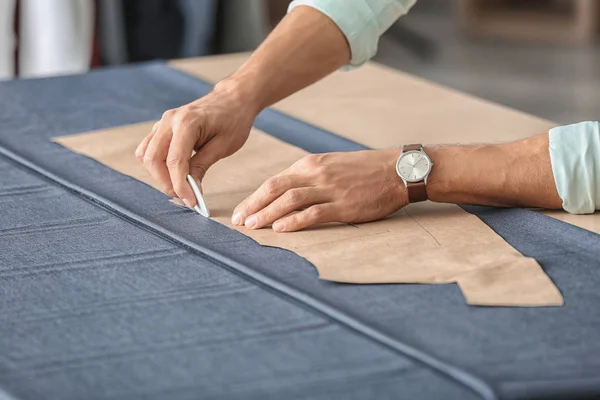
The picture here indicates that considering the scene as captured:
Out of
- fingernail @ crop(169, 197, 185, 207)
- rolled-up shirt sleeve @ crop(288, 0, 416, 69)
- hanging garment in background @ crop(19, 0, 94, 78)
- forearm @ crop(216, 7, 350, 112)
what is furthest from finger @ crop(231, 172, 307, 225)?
hanging garment in background @ crop(19, 0, 94, 78)

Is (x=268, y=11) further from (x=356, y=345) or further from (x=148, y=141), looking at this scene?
(x=356, y=345)

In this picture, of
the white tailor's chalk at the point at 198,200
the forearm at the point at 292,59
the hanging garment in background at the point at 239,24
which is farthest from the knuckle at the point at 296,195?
the hanging garment in background at the point at 239,24

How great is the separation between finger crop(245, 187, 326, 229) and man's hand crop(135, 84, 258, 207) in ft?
0.37

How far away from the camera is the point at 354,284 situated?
1.05 m

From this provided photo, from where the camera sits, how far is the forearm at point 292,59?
4.95ft

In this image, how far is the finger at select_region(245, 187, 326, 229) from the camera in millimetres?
1217

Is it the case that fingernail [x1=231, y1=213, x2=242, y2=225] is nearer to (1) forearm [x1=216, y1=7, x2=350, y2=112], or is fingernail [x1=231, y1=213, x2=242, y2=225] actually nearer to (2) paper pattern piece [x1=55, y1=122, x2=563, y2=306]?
(2) paper pattern piece [x1=55, y1=122, x2=563, y2=306]

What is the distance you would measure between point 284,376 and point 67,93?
1.15 m

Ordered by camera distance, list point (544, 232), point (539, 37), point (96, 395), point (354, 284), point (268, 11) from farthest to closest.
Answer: point (268, 11) < point (539, 37) < point (544, 232) < point (354, 284) < point (96, 395)

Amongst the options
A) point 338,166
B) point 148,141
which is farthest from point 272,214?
point 148,141

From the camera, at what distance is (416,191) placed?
4.09 feet

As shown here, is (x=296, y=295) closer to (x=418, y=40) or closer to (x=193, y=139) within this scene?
(x=193, y=139)

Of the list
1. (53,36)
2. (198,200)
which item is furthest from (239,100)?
(53,36)

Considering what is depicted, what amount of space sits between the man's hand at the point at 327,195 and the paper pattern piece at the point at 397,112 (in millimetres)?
302
